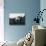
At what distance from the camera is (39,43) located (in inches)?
101

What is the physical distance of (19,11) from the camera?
18.1 ft

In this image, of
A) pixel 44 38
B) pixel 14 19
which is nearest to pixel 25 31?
pixel 14 19

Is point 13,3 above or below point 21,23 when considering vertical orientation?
above

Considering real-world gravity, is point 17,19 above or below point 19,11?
below

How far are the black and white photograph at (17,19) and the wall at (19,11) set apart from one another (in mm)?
121

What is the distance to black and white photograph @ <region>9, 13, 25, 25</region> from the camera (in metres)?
5.51

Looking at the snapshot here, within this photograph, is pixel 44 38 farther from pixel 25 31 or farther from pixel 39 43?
pixel 25 31

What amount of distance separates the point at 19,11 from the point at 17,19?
34cm

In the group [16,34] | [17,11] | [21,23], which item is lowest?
[16,34]

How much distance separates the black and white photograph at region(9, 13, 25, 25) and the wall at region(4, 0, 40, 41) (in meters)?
0.12

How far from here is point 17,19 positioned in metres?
5.54

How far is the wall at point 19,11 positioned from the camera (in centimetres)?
548

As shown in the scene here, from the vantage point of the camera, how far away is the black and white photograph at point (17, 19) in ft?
18.1

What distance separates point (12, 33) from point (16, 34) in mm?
168
